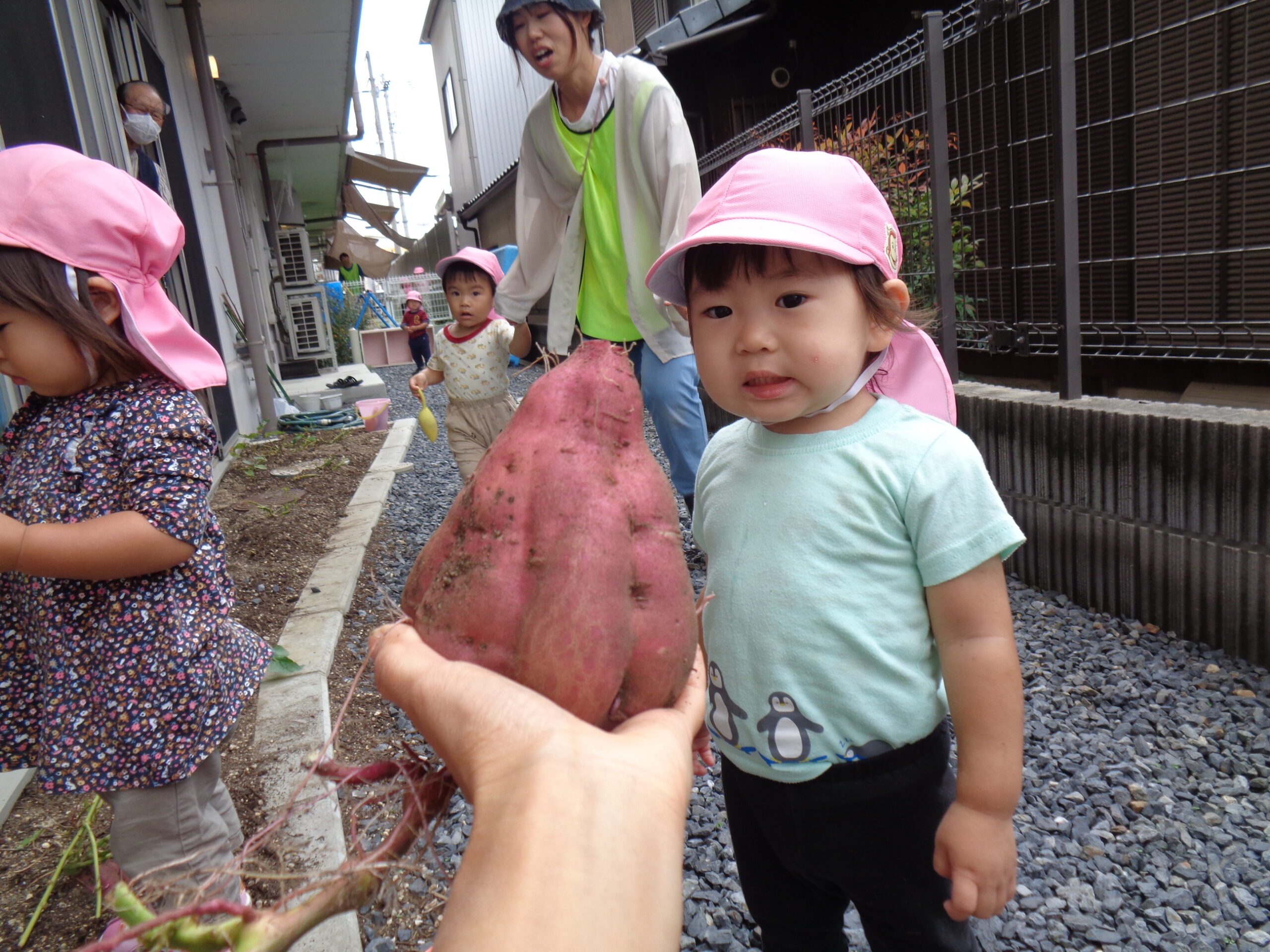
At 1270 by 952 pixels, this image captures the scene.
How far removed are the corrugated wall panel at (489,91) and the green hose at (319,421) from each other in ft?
41.3

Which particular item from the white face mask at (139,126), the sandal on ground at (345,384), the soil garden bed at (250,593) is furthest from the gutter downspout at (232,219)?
the sandal on ground at (345,384)

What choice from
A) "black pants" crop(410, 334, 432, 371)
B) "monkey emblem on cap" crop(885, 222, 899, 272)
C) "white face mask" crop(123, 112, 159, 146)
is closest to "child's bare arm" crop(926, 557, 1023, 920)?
"monkey emblem on cap" crop(885, 222, 899, 272)

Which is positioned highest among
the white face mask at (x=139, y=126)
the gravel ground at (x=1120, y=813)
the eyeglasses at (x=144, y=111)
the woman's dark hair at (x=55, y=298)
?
the eyeglasses at (x=144, y=111)

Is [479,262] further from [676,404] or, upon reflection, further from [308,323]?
[308,323]

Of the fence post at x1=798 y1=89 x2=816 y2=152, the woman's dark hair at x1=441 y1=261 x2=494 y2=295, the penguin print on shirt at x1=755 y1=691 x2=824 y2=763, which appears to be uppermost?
the fence post at x1=798 y1=89 x2=816 y2=152

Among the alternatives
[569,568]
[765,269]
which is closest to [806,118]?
[765,269]

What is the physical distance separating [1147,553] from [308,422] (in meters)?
7.23

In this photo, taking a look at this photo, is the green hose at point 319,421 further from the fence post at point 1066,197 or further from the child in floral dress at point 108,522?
the fence post at point 1066,197

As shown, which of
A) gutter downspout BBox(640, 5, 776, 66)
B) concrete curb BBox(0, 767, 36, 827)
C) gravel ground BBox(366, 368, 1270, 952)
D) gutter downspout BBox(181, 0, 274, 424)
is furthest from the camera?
gutter downspout BBox(640, 5, 776, 66)

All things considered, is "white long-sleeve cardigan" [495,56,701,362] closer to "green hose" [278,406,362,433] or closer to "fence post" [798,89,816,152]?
"fence post" [798,89,816,152]

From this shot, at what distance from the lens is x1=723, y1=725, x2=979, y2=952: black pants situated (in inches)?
50.9

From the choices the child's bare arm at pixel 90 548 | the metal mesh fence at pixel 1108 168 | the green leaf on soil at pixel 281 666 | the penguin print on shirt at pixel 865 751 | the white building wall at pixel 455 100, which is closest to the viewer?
the penguin print on shirt at pixel 865 751

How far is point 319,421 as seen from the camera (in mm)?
8203

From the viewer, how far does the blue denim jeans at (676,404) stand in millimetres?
3324
